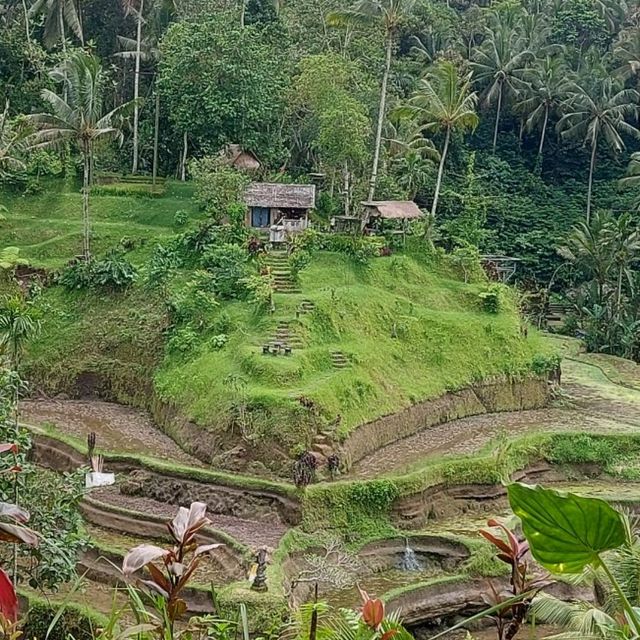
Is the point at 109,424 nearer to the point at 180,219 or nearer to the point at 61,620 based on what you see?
the point at 180,219

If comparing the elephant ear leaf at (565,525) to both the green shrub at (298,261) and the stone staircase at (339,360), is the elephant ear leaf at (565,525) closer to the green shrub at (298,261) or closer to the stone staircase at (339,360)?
the stone staircase at (339,360)

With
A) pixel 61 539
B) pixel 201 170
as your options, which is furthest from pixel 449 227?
pixel 61 539

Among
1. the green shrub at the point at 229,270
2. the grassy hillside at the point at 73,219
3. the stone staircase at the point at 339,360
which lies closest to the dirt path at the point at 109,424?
the green shrub at the point at 229,270

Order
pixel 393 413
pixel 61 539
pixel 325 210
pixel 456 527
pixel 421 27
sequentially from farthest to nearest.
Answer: pixel 421 27 < pixel 325 210 < pixel 393 413 < pixel 456 527 < pixel 61 539

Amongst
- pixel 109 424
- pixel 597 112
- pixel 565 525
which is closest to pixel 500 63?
pixel 597 112

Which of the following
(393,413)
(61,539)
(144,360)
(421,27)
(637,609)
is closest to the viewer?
(637,609)

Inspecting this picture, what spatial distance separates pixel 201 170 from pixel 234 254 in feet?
12.1

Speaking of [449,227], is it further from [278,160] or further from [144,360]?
[144,360]

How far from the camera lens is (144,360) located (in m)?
22.2

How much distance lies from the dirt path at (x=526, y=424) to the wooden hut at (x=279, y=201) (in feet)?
24.0

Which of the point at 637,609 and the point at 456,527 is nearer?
the point at 637,609

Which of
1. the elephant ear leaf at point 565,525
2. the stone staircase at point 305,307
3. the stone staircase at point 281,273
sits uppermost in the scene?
the elephant ear leaf at point 565,525

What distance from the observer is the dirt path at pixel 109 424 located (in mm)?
18562

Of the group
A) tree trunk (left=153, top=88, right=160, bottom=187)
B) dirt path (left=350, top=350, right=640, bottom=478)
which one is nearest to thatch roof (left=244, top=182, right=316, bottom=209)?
tree trunk (left=153, top=88, right=160, bottom=187)
